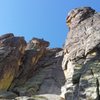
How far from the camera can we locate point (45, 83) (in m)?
69.1

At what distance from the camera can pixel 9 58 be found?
69.6 meters

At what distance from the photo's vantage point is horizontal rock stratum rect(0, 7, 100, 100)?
3594cm

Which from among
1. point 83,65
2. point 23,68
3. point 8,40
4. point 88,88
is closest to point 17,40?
point 8,40

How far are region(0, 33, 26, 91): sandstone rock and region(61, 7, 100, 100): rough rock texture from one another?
20.6 m

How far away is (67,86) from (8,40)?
148 ft

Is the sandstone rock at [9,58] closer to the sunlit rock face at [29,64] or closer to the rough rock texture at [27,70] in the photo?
the rough rock texture at [27,70]

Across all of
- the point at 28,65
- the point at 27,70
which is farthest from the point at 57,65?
the point at 27,70

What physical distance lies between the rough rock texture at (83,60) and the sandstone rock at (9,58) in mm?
20620

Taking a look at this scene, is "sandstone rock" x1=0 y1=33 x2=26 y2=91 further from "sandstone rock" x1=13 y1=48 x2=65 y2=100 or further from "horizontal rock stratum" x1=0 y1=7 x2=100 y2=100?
"sandstone rock" x1=13 y1=48 x2=65 y2=100

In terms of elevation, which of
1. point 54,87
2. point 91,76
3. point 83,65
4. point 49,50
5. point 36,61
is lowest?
point 91,76

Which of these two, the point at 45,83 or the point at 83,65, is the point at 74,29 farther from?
the point at 45,83

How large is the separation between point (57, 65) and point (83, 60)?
3867 cm

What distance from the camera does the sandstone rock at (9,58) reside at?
66.3m

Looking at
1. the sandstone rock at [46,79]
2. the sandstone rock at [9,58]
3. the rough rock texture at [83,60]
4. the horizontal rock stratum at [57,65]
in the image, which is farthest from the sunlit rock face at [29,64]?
the rough rock texture at [83,60]
